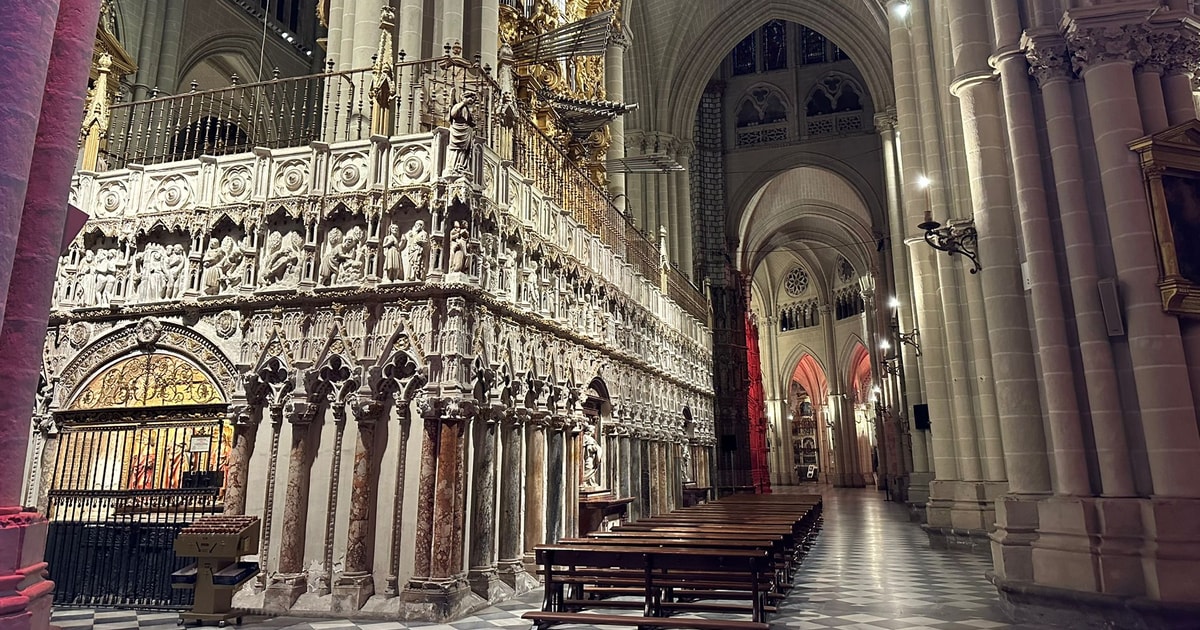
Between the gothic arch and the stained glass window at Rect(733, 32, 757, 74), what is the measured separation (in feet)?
94.6

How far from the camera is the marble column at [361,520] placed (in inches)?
309

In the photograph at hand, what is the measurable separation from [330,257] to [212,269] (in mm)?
1665

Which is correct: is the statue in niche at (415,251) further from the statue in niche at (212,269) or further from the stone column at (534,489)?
the stone column at (534,489)

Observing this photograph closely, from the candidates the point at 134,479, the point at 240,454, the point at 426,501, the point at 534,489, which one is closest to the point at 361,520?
the point at 426,501

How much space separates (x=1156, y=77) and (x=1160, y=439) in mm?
3405

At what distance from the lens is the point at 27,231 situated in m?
3.56

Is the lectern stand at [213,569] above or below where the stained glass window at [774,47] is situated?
below

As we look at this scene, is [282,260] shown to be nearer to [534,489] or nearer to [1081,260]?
[534,489]

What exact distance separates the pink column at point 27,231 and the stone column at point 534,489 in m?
6.80

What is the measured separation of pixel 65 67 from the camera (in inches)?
152

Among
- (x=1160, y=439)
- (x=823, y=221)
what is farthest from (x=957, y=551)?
(x=823, y=221)

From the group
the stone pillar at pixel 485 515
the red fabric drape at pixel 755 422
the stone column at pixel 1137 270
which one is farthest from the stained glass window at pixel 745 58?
the stone pillar at pixel 485 515

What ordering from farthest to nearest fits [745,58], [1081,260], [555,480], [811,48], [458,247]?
[745,58] → [811,48] → [555,480] → [458,247] → [1081,260]

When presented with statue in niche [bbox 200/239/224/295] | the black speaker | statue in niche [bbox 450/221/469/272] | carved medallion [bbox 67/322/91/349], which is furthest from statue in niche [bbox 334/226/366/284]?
the black speaker
